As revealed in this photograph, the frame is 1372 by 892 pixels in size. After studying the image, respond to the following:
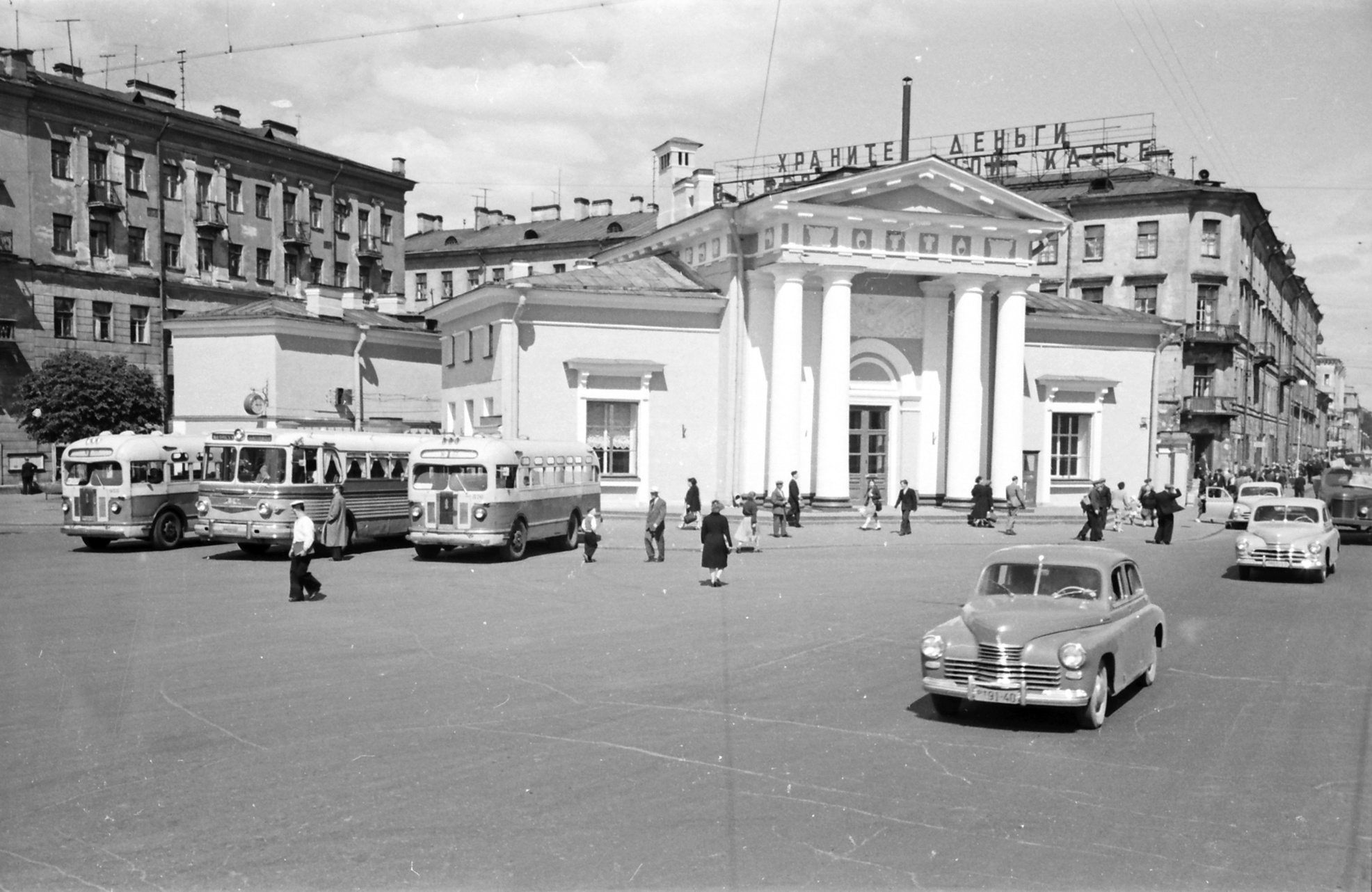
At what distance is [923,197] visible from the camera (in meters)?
36.8

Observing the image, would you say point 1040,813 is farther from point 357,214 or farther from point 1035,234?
point 357,214

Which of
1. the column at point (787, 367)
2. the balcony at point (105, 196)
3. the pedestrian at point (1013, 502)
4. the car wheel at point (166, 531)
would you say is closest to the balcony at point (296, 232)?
the balcony at point (105, 196)

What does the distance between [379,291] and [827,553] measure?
183 ft

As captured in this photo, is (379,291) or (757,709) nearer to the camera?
(757,709)

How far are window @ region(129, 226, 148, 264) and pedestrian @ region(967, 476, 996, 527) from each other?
4605 cm

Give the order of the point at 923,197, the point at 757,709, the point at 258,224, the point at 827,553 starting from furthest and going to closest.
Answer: the point at 258,224 < the point at 923,197 < the point at 827,553 < the point at 757,709

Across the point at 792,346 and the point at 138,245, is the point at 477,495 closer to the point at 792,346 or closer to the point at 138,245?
the point at 792,346

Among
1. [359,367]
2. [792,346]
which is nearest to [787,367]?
[792,346]

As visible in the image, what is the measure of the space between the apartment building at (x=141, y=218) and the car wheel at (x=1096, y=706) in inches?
1759

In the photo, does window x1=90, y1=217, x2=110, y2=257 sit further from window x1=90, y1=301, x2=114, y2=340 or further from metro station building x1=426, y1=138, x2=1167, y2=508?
metro station building x1=426, y1=138, x2=1167, y2=508

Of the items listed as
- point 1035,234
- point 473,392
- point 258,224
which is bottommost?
point 473,392

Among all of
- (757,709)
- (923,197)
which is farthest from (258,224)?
(757,709)

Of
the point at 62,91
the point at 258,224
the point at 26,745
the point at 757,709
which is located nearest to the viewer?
the point at 26,745

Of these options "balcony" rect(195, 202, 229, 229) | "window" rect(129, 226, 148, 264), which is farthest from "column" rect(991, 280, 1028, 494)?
"window" rect(129, 226, 148, 264)
